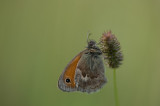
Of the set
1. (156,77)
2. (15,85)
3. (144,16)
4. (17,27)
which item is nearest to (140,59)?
(156,77)

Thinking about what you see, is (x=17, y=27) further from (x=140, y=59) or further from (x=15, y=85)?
(x=140, y=59)

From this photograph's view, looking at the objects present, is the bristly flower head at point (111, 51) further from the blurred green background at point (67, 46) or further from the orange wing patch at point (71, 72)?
the blurred green background at point (67, 46)

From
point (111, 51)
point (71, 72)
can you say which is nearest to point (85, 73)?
point (71, 72)

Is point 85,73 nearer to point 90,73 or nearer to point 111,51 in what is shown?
point 90,73

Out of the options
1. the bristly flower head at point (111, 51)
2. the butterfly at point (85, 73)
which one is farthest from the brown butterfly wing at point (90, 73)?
the bristly flower head at point (111, 51)

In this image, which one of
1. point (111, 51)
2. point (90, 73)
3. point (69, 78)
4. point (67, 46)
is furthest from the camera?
point (67, 46)

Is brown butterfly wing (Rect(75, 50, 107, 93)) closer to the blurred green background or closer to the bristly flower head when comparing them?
the bristly flower head
